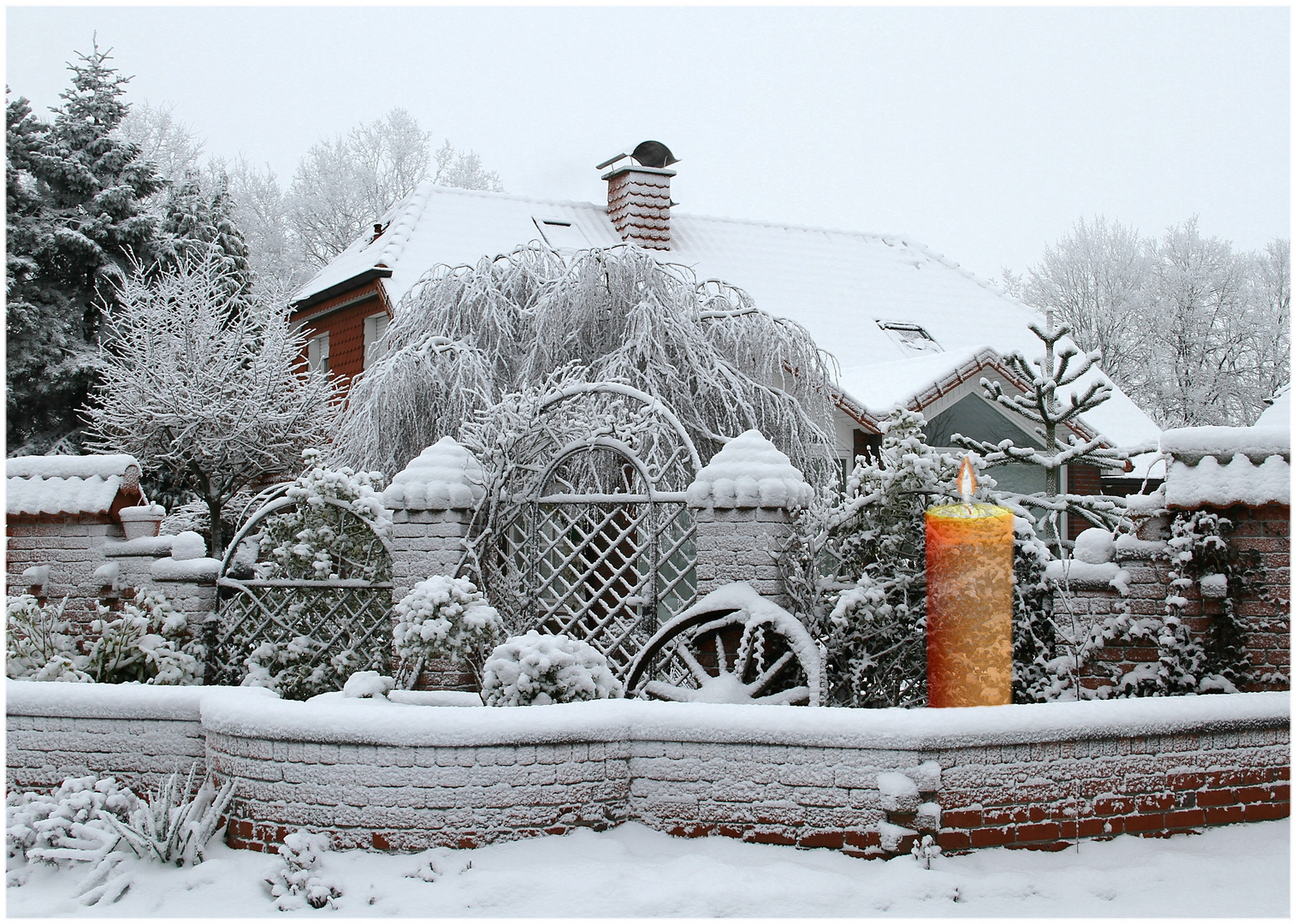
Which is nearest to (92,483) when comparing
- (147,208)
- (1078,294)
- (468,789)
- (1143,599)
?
(468,789)

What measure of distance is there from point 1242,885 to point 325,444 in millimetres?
10903

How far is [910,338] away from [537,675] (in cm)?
1304

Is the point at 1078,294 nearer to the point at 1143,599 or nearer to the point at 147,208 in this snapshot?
the point at 147,208

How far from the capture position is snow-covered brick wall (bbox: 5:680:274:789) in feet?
16.4

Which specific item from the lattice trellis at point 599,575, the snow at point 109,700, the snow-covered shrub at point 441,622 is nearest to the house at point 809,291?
the lattice trellis at point 599,575

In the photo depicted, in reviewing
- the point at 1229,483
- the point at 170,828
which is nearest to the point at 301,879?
the point at 170,828

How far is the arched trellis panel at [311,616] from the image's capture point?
6.06 meters

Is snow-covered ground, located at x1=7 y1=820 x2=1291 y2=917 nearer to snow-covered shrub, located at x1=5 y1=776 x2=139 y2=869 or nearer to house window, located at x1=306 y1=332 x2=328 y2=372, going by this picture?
snow-covered shrub, located at x1=5 y1=776 x2=139 y2=869

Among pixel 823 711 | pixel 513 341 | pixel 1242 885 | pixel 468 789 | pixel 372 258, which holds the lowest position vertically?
pixel 1242 885

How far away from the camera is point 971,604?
196 inches

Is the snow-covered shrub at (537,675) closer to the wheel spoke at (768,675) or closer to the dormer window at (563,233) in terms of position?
the wheel spoke at (768,675)

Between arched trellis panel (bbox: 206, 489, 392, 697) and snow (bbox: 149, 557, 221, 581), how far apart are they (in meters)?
0.07

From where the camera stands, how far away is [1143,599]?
5336mm

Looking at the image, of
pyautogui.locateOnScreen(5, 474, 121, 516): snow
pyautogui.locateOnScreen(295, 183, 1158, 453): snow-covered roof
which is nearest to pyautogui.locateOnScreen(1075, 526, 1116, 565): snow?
pyautogui.locateOnScreen(5, 474, 121, 516): snow
